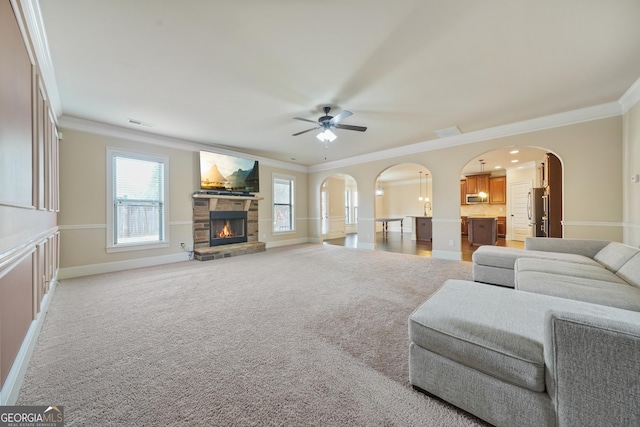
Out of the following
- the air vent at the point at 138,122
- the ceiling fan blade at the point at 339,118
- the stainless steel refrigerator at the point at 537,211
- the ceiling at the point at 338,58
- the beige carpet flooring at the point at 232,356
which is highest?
the air vent at the point at 138,122

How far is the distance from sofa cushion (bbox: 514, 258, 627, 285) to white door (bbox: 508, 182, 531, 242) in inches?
257

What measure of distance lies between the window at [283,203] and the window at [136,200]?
2.96m

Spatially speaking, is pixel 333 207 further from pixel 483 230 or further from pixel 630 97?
pixel 630 97

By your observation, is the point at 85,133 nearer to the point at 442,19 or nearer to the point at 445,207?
the point at 442,19

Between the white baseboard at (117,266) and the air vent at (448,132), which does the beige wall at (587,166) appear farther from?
the white baseboard at (117,266)

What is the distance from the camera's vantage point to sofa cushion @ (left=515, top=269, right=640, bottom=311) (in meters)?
1.61

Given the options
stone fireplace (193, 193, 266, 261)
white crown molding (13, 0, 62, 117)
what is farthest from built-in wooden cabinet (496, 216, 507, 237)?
white crown molding (13, 0, 62, 117)

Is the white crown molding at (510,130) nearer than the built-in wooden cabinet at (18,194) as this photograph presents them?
No

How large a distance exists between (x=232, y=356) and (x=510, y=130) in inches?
218

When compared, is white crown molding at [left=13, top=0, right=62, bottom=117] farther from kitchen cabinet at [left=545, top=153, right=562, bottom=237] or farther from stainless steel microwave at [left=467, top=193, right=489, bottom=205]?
stainless steel microwave at [left=467, top=193, right=489, bottom=205]

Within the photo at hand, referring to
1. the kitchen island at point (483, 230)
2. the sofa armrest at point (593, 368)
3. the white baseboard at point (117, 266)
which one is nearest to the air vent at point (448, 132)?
the kitchen island at point (483, 230)

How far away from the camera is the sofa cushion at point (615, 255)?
2270 mm

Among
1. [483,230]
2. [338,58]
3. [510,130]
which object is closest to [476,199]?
[483,230]

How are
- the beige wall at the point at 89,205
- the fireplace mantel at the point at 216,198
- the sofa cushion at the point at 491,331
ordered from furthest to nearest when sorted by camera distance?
the fireplace mantel at the point at 216,198 < the beige wall at the point at 89,205 < the sofa cushion at the point at 491,331
